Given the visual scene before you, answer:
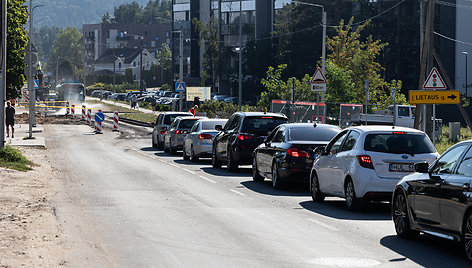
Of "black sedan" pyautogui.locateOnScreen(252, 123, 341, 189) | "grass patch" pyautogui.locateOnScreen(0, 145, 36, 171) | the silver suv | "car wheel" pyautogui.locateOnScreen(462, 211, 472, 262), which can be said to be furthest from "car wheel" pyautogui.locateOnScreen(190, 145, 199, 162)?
"car wheel" pyautogui.locateOnScreen(462, 211, 472, 262)

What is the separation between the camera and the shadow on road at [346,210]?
1475cm

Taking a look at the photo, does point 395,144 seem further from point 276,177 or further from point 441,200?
point 276,177

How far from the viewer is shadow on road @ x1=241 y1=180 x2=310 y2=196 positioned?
19.1 meters

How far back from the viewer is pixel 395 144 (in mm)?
15188

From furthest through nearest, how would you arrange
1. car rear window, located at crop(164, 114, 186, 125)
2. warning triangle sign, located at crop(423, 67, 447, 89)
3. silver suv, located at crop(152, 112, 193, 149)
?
car rear window, located at crop(164, 114, 186, 125), silver suv, located at crop(152, 112, 193, 149), warning triangle sign, located at crop(423, 67, 447, 89)

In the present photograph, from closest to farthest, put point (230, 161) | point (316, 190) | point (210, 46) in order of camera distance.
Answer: point (316, 190) < point (230, 161) < point (210, 46)

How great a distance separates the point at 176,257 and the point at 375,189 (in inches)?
223

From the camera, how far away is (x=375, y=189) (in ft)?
48.9

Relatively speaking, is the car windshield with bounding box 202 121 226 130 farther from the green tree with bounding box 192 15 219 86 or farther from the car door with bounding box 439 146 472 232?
the green tree with bounding box 192 15 219 86

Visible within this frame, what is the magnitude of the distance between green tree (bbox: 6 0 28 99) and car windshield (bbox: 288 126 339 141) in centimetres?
1613

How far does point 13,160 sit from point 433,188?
17.1m

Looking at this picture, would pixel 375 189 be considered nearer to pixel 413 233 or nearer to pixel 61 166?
pixel 413 233

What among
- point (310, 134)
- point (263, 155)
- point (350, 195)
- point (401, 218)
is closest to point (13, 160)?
point (263, 155)

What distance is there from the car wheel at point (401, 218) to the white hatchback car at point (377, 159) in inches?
103
